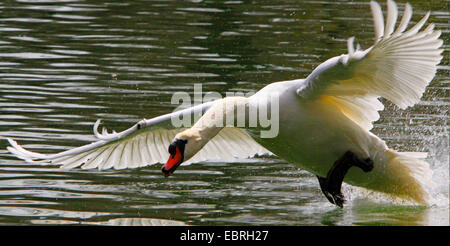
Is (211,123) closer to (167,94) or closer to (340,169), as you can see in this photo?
(340,169)

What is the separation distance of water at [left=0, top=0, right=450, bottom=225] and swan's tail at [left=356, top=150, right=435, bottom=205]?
19cm

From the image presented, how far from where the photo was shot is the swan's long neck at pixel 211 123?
29.0ft

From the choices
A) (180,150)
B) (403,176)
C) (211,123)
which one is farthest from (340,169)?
(180,150)

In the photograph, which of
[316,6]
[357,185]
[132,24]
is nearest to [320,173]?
[357,185]

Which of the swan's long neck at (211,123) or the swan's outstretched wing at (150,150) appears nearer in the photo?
the swan's long neck at (211,123)

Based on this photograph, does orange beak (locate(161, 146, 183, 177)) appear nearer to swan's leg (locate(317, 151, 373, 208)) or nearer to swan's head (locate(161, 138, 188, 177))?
swan's head (locate(161, 138, 188, 177))

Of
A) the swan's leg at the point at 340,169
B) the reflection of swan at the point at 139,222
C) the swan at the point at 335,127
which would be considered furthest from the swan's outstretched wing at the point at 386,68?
the reflection of swan at the point at 139,222

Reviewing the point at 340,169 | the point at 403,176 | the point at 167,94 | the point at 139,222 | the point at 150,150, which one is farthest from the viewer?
the point at 167,94

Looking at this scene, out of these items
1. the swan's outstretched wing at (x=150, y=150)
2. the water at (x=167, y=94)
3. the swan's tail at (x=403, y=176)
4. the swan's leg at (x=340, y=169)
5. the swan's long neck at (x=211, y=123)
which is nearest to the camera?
the swan's long neck at (x=211, y=123)

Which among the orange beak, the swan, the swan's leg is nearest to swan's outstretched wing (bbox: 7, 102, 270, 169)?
the swan

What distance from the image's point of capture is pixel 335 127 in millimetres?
9625

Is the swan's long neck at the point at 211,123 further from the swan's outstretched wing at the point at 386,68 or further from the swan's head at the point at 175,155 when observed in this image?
the swan's outstretched wing at the point at 386,68

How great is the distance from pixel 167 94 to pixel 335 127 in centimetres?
531
